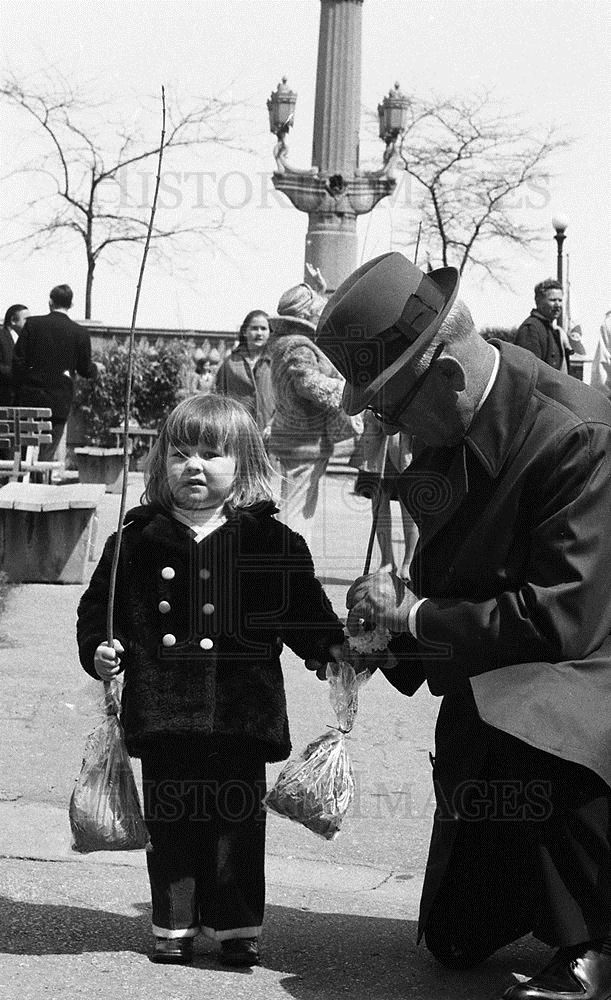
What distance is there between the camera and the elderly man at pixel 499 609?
3.35m

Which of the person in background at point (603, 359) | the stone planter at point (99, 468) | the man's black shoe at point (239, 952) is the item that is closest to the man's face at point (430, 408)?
the man's black shoe at point (239, 952)

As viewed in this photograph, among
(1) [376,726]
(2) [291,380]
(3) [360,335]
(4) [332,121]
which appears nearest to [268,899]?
(3) [360,335]

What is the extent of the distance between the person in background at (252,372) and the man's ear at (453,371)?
250 inches

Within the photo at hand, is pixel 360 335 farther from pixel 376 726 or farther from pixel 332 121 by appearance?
pixel 332 121

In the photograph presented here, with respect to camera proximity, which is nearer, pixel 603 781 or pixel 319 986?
pixel 603 781

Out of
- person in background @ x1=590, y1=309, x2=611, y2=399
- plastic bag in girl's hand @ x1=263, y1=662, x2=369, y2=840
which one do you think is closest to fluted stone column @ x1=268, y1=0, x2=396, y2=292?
person in background @ x1=590, y1=309, x2=611, y2=399

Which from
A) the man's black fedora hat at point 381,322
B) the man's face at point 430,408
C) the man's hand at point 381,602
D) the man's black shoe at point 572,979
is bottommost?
the man's black shoe at point 572,979

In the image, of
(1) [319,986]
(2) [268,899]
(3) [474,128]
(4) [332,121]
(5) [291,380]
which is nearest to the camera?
(1) [319,986]

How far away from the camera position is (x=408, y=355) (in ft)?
11.1

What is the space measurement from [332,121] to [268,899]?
21424mm

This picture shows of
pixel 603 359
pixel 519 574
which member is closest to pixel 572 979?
pixel 519 574

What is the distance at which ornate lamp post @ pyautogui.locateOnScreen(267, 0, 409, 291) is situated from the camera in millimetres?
24281

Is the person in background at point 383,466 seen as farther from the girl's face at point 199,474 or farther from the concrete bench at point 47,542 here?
the girl's face at point 199,474

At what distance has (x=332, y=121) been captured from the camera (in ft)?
80.6
